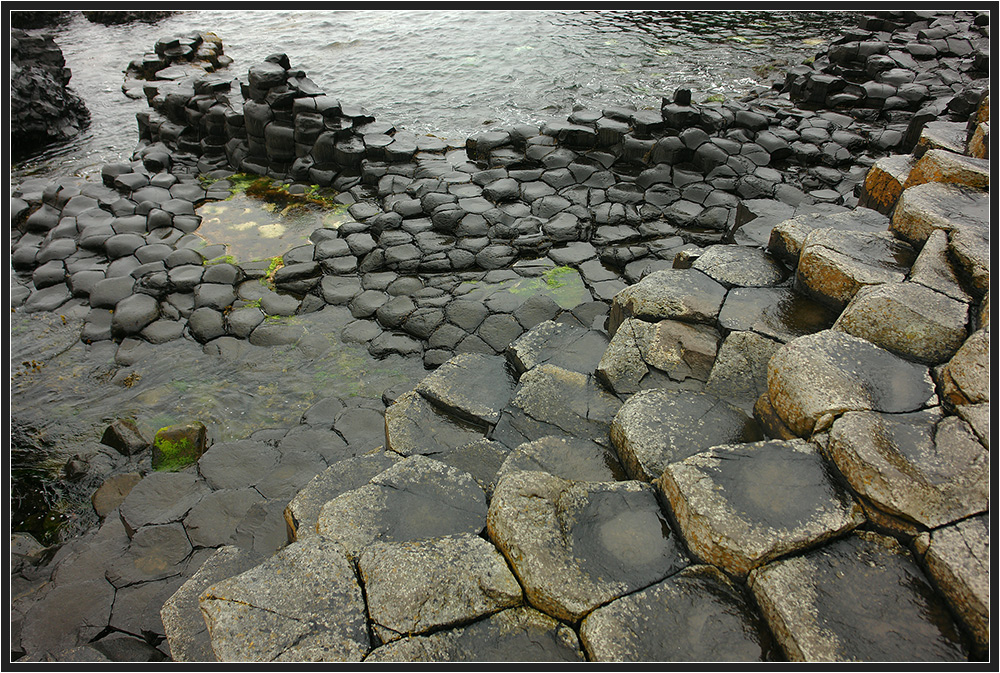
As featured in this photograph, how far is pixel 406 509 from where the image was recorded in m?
2.31

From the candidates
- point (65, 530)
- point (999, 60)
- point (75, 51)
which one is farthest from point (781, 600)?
point (75, 51)

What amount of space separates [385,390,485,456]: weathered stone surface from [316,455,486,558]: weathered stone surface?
17.4 inches

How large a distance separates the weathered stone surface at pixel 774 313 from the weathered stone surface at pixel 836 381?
409mm

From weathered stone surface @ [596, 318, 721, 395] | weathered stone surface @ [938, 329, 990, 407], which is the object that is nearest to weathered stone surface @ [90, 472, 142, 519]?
weathered stone surface @ [596, 318, 721, 395]

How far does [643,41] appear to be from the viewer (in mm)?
10812

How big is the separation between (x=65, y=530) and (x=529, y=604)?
9.72 feet

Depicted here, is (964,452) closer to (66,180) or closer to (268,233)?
(268,233)

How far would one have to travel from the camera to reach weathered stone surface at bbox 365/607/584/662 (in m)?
1.75

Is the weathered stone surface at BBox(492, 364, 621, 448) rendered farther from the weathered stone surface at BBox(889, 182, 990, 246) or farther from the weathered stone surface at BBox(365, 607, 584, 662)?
the weathered stone surface at BBox(889, 182, 990, 246)

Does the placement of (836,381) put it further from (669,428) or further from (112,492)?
(112,492)

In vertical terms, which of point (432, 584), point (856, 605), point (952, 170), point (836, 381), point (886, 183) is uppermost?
point (952, 170)

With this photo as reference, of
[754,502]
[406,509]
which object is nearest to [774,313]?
[754,502]

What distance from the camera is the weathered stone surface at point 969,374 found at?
2.11 metres

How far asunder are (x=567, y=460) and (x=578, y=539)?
576 mm
